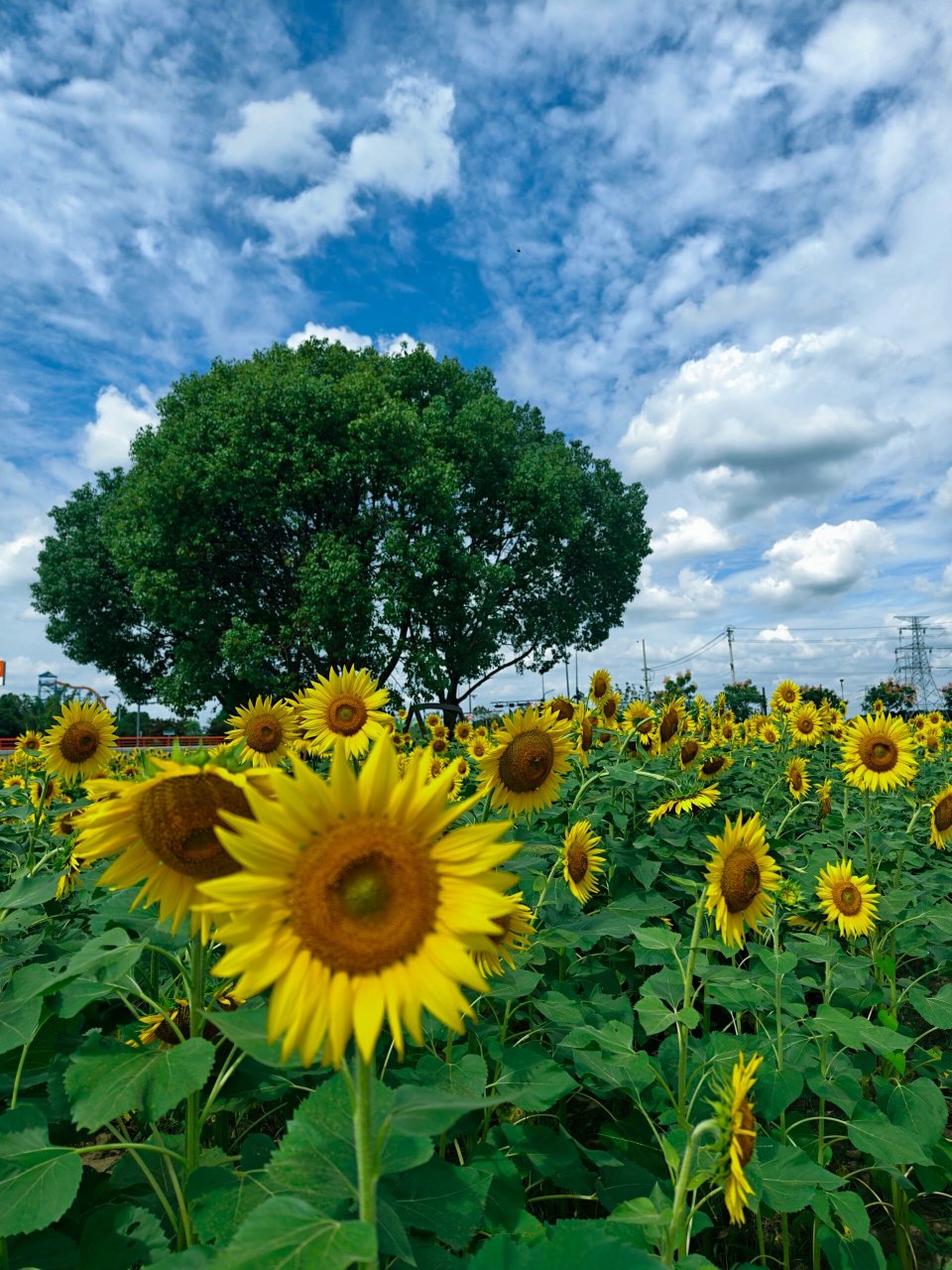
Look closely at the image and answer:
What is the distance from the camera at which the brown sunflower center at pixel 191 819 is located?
133cm

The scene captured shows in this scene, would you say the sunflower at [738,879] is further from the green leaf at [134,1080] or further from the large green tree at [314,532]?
the large green tree at [314,532]

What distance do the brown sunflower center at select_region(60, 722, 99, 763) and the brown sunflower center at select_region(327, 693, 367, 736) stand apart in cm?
151

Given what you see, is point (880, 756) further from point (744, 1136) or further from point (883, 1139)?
point (744, 1136)

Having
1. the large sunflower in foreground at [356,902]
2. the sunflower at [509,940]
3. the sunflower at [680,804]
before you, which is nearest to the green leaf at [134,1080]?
the large sunflower in foreground at [356,902]

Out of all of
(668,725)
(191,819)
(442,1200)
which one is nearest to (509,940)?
(442,1200)

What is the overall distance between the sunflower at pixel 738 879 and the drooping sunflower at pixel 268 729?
2170 mm

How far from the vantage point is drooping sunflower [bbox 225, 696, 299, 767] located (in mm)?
3877

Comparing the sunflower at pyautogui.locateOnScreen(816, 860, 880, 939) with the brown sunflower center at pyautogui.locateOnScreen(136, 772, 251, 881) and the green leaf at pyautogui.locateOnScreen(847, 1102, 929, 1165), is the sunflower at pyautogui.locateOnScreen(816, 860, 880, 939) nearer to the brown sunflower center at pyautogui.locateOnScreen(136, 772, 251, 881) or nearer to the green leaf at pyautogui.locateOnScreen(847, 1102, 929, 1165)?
the green leaf at pyautogui.locateOnScreen(847, 1102, 929, 1165)

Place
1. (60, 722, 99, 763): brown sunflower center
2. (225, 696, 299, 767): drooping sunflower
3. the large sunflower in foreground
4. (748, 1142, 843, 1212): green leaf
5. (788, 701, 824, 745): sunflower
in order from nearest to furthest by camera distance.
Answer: the large sunflower in foreground → (748, 1142, 843, 1212): green leaf → (225, 696, 299, 767): drooping sunflower → (60, 722, 99, 763): brown sunflower center → (788, 701, 824, 745): sunflower

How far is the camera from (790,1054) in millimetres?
2617

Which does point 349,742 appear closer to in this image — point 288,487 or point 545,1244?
point 545,1244

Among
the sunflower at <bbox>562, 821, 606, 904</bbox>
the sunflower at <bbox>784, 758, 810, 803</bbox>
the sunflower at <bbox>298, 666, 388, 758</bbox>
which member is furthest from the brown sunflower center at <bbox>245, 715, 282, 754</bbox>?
the sunflower at <bbox>784, 758, 810, 803</bbox>

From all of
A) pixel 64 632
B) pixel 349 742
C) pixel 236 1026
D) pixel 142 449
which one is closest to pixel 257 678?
pixel 142 449

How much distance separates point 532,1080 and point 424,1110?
3.85 ft
